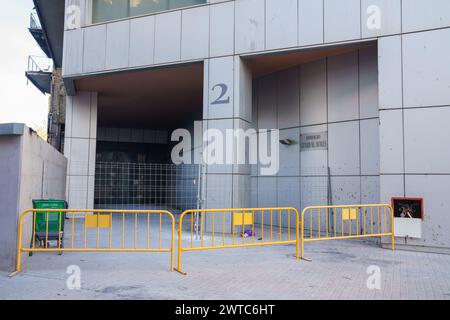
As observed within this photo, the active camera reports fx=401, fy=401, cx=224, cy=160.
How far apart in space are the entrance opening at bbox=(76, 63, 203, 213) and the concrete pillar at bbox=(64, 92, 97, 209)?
0.86 metres

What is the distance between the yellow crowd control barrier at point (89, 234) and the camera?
7309mm

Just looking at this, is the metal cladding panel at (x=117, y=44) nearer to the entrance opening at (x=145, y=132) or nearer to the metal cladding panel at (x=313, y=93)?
the entrance opening at (x=145, y=132)

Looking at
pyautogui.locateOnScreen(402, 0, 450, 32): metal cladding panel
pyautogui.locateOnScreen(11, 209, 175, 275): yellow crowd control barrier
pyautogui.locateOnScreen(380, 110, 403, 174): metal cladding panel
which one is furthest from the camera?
pyautogui.locateOnScreen(380, 110, 403, 174): metal cladding panel

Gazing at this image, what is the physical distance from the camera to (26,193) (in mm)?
7949

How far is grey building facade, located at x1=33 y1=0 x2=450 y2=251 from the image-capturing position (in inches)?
389

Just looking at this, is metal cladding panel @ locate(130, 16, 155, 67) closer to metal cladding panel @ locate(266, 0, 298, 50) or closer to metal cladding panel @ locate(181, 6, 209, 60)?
metal cladding panel @ locate(181, 6, 209, 60)

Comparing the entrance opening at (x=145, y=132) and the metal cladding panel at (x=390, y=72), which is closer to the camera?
the metal cladding panel at (x=390, y=72)

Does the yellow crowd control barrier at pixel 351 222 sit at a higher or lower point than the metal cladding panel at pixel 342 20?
lower

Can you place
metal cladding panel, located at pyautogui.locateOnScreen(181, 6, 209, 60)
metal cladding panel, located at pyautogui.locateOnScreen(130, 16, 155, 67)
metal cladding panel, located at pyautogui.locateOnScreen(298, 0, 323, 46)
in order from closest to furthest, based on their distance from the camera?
metal cladding panel, located at pyautogui.locateOnScreen(298, 0, 323, 46) < metal cladding panel, located at pyautogui.locateOnScreen(181, 6, 209, 60) < metal cladding panel, located at pyautogui.locateOnScreen(130, 16, 155, 67)

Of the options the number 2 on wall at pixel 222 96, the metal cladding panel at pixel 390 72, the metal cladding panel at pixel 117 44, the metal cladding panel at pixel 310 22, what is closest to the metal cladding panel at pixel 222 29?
the number 2 on wall at pixel 222 96

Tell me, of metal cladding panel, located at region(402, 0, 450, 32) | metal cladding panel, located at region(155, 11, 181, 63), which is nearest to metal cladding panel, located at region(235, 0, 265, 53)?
metal cladding panel, located at region(155, 11, 181, 63)
